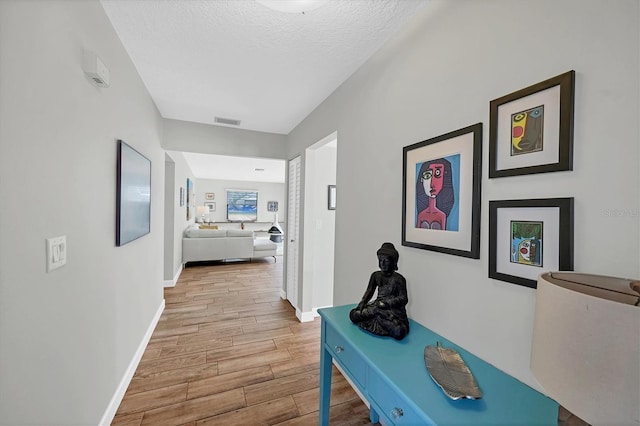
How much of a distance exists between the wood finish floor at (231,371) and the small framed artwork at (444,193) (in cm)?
131

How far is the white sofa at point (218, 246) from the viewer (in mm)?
5691

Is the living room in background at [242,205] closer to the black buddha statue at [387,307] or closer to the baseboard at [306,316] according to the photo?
the baseboard at [306,316]

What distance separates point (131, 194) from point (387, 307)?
1902mm

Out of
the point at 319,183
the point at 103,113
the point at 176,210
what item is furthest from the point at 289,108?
the point at 176,210

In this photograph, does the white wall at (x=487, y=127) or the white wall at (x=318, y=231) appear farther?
the white wall at (x=318, y=231)

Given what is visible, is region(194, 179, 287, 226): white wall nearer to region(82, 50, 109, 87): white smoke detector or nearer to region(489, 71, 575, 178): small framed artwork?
region(82, 50, 109, 87): white smoke detector

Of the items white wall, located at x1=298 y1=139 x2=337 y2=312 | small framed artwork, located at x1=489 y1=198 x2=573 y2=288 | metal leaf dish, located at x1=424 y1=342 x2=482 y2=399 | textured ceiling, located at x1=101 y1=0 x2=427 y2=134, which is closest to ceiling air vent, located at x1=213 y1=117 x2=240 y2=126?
textured ceiling, located at x1=101 y1=0 x2=427 y2=134

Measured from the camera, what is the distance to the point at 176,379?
2125 mm

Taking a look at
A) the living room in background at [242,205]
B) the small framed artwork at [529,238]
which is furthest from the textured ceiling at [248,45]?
the living room in background at [242,205]

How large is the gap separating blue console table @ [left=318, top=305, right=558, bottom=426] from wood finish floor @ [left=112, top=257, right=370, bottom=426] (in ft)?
2.63

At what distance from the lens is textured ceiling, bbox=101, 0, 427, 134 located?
1.46 metres

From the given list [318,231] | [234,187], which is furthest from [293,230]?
[234,187]

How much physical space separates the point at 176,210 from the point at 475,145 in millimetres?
4840

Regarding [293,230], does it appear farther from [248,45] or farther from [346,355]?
[346,355]
